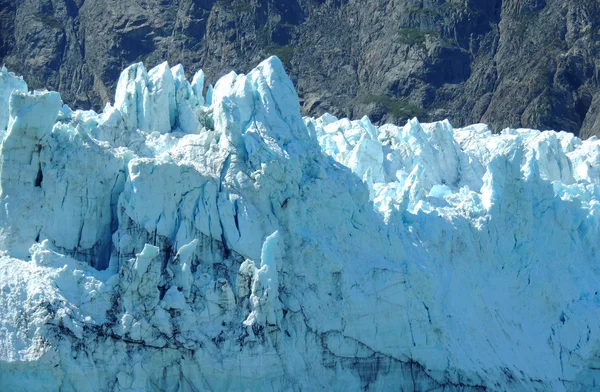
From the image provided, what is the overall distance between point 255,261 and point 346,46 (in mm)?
66134

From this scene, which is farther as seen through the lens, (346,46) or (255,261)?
(346,46)

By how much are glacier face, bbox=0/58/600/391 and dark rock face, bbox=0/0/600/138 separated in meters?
51.4

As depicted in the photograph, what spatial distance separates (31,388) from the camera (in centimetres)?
2592

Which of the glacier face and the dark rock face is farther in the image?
the dark rock face

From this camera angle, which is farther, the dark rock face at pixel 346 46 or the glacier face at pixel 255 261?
the dark rock face at pixel 346 46

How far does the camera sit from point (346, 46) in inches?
3711

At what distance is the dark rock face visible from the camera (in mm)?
87625

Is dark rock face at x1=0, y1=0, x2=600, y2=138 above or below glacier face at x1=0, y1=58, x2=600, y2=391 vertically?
below

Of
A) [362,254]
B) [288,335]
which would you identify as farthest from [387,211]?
[288,335]

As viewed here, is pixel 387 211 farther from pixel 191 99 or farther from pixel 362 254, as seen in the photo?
pixel 191 99

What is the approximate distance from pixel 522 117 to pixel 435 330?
5514 cm

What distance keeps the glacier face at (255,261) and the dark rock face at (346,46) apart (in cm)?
5139

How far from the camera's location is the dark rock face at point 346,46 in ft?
287

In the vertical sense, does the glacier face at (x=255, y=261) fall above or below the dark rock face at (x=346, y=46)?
above
